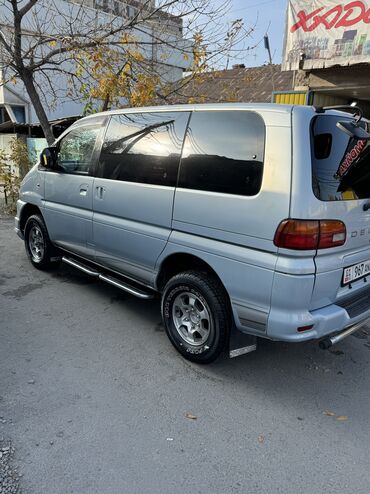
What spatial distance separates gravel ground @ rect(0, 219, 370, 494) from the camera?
227 cm

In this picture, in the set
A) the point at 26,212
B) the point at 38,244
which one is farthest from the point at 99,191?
the point at 26,212

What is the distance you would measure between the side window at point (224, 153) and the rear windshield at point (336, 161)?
0.36 meters

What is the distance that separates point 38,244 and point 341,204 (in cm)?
408

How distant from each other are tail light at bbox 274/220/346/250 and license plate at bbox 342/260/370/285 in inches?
14.6

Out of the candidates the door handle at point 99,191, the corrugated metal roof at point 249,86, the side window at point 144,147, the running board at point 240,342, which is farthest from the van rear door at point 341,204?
the corrugated metal roof at point 249,86

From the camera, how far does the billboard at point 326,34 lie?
7.33 m

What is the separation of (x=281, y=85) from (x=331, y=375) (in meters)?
11.7

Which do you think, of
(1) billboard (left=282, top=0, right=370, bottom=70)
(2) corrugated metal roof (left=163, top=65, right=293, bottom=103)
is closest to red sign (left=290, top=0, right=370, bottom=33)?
(1) billboard (left=282, top=0, right=370, bottom=70)

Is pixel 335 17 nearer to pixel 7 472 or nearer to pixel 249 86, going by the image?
pixel 249 86

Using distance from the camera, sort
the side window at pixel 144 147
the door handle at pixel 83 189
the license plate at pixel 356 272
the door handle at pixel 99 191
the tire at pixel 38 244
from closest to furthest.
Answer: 1. the license plate at pixel 356 272
2. the side window at pixel 144 147
3. the door handle at pixel 99 191
4. the door handle at pixel 83 189
5. the tire at pixel 38 244

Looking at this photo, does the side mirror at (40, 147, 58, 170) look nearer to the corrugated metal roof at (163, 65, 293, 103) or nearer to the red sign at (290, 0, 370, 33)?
the red sign at (290, 0, 370, 33)

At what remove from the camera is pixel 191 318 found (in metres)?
3.41

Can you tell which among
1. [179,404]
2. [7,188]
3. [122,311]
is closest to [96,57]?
[7,188]

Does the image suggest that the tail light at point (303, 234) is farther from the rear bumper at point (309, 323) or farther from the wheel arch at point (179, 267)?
the wheel arch at point (179, 267)
